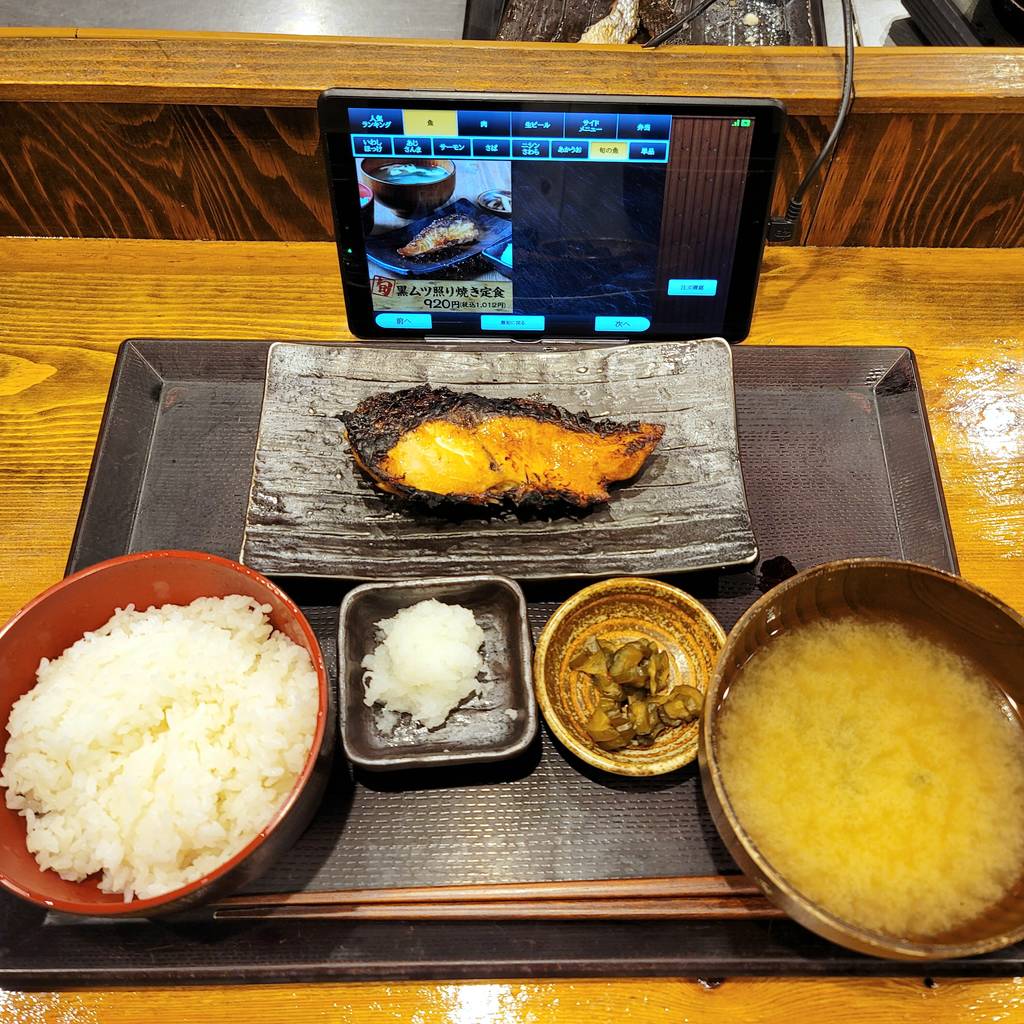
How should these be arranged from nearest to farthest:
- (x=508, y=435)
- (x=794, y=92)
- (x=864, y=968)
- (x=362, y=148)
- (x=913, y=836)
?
(x=913, y=836) → (x=864, y=968) → (x=362, y=148) → (x=508, y=435) → (x=794, y=92)

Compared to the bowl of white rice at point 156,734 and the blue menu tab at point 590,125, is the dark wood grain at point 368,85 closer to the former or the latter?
the blue menu tab at point 590,125

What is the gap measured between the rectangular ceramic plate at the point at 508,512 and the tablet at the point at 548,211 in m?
0.07

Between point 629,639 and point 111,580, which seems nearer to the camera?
point 111,580

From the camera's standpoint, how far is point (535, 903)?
4.91 feet

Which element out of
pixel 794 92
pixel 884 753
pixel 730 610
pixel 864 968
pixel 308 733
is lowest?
pixel 864 968

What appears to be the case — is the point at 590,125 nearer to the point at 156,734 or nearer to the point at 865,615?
the point at 865,615

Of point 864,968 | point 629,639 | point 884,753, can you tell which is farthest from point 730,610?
point 864,968

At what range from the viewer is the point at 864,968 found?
149 cm

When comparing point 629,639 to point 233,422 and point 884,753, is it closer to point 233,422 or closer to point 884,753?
point 884,753

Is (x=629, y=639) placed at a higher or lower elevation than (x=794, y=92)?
lower

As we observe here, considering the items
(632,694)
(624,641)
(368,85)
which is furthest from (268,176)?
(632,694)

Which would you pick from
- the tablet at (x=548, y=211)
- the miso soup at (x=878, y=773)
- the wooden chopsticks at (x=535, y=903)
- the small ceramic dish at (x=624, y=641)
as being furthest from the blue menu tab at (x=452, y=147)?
the wooden chopsticks at (x=535, y=903)

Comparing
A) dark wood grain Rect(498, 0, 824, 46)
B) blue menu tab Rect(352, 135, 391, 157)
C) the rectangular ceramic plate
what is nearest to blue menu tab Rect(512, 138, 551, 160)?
blue menu tab Rect(352, 135, 391, 157)

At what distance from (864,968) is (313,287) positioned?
202 cm
